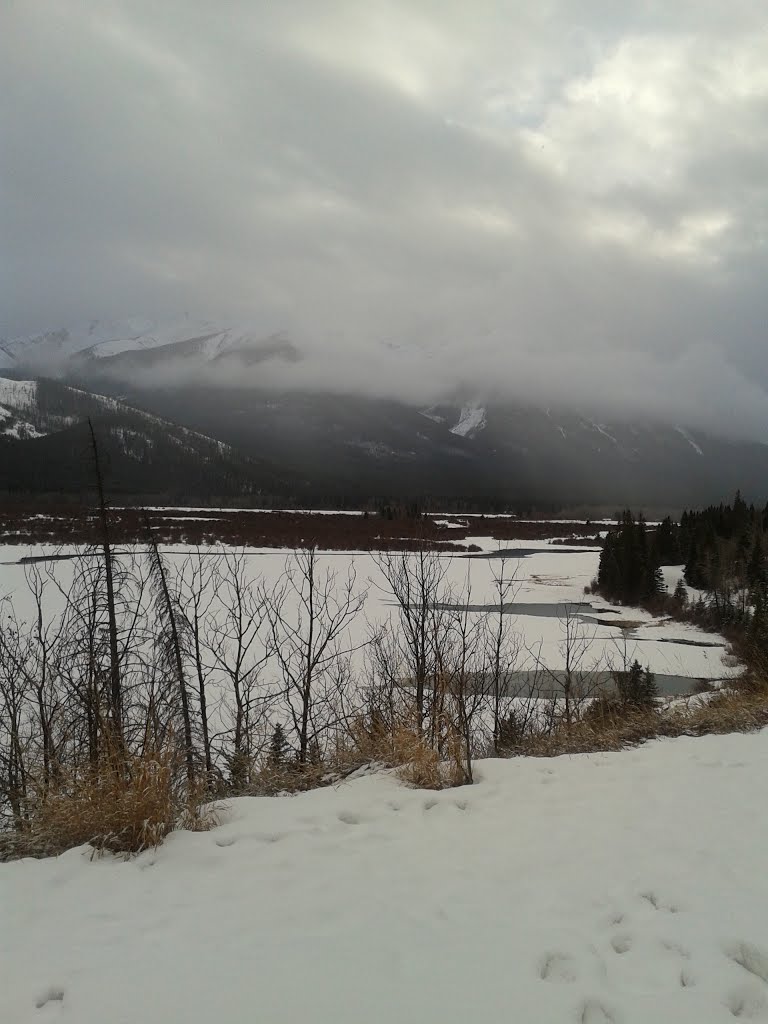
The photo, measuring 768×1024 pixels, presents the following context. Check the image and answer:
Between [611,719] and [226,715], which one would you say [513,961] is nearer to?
[611,719]

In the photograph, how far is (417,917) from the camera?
Result: 321cm

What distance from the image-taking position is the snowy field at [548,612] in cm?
2133

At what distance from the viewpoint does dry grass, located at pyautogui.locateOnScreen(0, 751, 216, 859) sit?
162 inches

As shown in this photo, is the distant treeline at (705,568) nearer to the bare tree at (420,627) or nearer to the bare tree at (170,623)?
the bare tree at (420,627)

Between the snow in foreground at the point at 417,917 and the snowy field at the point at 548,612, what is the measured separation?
868cm

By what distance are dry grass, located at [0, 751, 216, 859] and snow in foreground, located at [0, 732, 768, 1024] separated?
0.55 feet

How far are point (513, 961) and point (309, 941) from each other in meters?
1.11

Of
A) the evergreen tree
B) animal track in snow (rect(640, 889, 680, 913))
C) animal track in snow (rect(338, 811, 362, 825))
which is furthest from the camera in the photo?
the evergreen tree

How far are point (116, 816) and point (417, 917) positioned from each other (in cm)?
247

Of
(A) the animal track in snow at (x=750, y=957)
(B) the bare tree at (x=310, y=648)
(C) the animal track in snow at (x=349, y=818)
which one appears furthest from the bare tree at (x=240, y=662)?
(A) the animal track in snow at (x=750, y=957)

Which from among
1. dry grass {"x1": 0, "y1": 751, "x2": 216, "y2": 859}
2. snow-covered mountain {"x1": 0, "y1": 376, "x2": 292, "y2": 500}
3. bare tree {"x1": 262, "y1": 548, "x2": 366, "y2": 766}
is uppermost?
snow-covered mountain {"x1": 0, "y1": 376, "x2": 292, "y2": 500}

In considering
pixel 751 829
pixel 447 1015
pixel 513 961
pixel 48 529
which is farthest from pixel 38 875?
pixel 48 529

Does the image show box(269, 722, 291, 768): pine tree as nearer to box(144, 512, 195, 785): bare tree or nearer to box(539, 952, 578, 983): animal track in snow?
box(144, 512, 195, 785): bare tree

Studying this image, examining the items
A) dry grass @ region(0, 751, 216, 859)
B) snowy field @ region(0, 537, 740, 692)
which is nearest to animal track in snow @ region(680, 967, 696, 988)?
dry grass @ region(0, 751, 216, 859)
